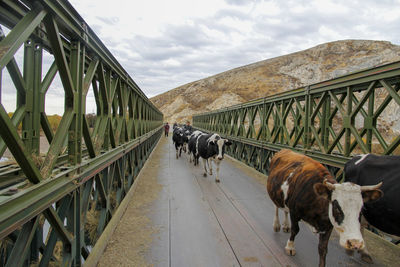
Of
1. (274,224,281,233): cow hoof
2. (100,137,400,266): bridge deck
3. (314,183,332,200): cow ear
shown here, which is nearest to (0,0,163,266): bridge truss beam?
(100,137,400,266): bridge deck

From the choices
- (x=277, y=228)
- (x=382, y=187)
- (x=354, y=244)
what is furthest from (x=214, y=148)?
(x=354, y=244)

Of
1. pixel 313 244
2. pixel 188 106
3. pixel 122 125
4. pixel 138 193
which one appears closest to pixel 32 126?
pixel 122 125

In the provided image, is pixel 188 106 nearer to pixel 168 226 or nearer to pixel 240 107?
pixel 240 107

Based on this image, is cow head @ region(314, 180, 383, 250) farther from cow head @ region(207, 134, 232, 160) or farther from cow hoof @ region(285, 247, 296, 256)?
cow head @ region(207, 134, 232, 160)

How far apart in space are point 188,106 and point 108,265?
3035 inches

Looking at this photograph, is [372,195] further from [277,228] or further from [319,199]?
[277,228]

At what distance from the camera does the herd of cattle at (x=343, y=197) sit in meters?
2.86

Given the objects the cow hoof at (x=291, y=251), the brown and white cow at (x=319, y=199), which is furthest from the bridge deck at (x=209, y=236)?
the brown and white cow at (x=319, y=199)

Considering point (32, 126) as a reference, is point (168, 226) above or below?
below

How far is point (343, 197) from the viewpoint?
2906 millimetres

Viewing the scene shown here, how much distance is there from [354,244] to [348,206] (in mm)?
387

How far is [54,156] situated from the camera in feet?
8.66

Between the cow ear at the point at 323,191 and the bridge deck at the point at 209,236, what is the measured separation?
1.32 metres

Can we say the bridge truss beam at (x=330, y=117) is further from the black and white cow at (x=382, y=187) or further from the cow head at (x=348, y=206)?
the cow head at (x=348, y=206)
